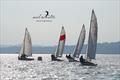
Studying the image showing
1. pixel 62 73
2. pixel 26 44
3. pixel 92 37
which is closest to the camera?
pixel 62 73

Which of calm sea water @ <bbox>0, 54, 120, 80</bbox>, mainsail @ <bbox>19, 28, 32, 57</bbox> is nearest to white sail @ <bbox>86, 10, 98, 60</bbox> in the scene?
calm sea water @ <bbox>0, 54, 120, 80</bbox>

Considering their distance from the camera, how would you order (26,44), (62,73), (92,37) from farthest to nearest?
(26,44) → (92,37) → (62,73)

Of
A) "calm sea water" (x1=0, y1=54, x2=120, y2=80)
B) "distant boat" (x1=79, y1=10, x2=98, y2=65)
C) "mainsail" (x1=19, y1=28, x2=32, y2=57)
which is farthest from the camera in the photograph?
"mainsail" (x1=19, y1=28, x2=32, y2=57)

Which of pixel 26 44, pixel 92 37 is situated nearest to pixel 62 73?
pixel 92 37

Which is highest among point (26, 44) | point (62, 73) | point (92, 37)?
point (92, 37)

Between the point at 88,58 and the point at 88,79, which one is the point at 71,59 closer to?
the point at 88,58

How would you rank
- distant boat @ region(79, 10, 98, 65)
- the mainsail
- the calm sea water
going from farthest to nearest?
the mainsail → distant boat @ region(79, 10, 98, 65) → the calm sea water

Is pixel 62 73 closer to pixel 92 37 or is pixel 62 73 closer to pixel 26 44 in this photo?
pixel 92 37

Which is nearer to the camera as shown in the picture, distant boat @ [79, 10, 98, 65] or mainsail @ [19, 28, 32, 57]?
distant boat @ [79, 10, 98, 65]

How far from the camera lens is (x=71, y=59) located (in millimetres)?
107000

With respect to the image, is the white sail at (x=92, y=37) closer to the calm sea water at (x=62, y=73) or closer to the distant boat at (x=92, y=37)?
the distant boat at (x=92, y=37)

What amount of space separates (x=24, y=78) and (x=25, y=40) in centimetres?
5736

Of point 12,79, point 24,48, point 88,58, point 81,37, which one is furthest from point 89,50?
point 24,48

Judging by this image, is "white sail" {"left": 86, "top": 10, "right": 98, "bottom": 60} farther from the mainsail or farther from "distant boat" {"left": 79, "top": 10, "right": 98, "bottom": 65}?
the mainsail
